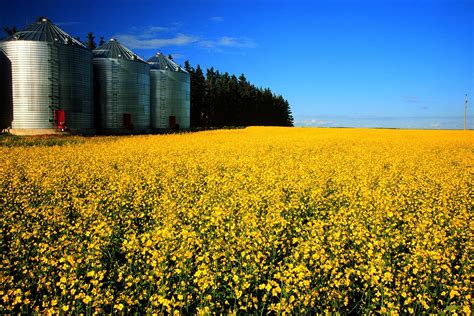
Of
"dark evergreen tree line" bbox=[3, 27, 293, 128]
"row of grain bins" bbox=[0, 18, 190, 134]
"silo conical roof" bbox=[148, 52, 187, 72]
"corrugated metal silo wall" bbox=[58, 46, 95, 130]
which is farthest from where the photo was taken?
"dark evergreen tree line" bbox=[3, 27, 293, 128]

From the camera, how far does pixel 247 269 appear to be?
4910 mm

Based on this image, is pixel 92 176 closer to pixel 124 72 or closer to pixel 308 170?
pixel 308 170

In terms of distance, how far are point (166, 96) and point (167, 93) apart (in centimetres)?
49

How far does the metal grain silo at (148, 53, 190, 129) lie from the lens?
49.8 m

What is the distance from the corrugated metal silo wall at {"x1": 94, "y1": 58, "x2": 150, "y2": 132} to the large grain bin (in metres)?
8.75

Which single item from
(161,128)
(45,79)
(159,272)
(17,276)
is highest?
(45,79)

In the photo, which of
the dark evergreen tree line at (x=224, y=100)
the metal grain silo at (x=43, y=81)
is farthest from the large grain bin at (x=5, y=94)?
the dark evergreen tree line at (x=224, y=100)

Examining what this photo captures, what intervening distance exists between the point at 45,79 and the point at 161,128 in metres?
18.1

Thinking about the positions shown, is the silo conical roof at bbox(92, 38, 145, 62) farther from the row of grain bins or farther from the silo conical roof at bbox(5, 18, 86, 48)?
the silo conical roof at bbox(5, 18, 86, 48)

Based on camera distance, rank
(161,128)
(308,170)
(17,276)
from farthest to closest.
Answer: (161,128), (308,170), (17,276)

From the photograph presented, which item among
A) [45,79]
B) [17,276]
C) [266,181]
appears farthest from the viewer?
[45,79]

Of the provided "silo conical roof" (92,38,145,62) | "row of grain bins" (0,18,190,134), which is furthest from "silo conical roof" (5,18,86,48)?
"silo conical roof" (92,38,145,62)

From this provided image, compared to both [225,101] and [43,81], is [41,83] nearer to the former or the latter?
[43,81]

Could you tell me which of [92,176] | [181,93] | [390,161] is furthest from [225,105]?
[92,176]
